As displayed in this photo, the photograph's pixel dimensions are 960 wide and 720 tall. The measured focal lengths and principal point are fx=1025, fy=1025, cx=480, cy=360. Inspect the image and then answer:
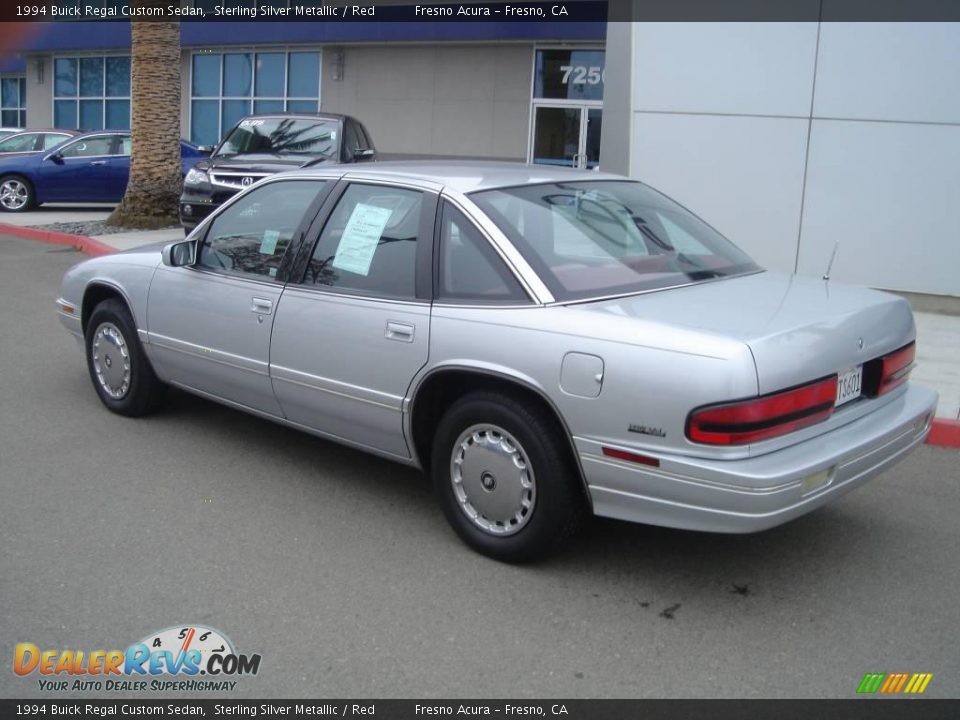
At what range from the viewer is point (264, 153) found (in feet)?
44.0

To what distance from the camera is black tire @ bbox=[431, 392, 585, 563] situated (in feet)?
13.4

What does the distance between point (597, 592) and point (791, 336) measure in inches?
50.8

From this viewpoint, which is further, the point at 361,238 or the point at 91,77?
the point at 91,77

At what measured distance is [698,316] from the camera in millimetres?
3980

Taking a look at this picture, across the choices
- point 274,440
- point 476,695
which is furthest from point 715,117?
point 476,695

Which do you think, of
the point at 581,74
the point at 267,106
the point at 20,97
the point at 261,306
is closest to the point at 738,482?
the point at 261,306

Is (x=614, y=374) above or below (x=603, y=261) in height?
below

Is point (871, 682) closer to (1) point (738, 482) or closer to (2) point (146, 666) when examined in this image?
(1) point (738, 482)

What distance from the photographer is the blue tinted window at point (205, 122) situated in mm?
26406

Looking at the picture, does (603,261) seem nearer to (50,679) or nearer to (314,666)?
(314,666)

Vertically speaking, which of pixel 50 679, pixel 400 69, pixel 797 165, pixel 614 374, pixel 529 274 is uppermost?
pixel 400 69

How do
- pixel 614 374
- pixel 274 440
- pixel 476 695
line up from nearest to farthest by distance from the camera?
pixel 476 695 < pixel 614 374 < pixel 274 440

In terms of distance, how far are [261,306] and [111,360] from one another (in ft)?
5.32
